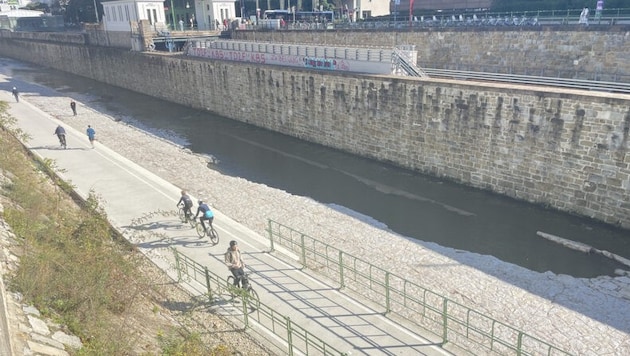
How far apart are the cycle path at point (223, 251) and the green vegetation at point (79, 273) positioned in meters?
1.73

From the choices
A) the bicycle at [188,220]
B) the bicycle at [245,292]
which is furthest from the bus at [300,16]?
the bicycle at [245,292]

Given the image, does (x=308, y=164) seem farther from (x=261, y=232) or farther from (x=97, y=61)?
(x=97, y=61)

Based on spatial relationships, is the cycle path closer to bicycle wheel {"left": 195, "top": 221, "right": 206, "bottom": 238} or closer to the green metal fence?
bicycle wheel {"left": 195, "top": 221, "right": 206, "bottom": 238}

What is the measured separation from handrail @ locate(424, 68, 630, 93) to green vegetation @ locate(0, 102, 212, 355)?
26075mm

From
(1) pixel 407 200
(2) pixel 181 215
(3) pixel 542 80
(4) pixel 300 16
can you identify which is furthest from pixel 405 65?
(4) pixel 300 16

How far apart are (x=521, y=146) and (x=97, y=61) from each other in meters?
66.8

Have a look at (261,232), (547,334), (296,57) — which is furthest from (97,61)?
(547,334)

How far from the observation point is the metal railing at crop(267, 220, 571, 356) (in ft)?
43.1

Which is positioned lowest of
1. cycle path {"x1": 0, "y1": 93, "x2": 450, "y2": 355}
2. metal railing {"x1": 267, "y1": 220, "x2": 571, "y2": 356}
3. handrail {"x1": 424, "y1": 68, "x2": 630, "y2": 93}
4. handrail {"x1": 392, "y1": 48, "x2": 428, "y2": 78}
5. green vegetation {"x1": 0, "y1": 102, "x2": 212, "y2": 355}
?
metal railing {"x1": 267, "y1": 220, "x2": 571, "y2": 356}

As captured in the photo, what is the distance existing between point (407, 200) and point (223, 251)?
43.6ft

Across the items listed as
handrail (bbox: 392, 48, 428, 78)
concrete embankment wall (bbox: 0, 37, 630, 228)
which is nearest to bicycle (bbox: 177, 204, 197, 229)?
concrete embankment wall (bbox: 0, 37, 630, 228)

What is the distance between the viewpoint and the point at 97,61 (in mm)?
73125

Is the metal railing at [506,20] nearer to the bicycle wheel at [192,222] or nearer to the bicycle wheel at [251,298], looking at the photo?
the bicycle wheel at [192,222]

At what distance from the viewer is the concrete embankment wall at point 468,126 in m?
23.1
